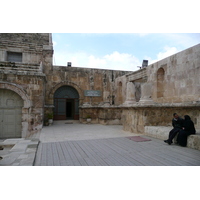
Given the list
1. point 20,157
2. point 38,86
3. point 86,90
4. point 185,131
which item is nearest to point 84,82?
point 86,90

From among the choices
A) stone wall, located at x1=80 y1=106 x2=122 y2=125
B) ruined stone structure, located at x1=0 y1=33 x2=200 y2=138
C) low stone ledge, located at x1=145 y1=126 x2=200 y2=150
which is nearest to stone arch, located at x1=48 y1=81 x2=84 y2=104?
ruined stone structure, located at x1=0 y1=33 x2=200 y2=138

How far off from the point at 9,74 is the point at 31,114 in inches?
94.4

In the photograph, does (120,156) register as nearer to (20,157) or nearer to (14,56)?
(20,157)

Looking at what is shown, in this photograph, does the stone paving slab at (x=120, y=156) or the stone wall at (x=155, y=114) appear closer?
the stone paving slab at (x=120, y=156)

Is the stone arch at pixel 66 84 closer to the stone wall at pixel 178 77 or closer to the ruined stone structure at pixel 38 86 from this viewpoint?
the ruined stone structure at pixel 38 86

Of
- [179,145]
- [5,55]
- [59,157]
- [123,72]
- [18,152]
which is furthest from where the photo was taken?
[123,72]

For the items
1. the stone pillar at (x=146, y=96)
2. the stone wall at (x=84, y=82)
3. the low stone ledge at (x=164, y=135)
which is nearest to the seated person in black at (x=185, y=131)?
the low stone ledge at (x=164, y=135)

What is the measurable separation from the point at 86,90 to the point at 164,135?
363 inches

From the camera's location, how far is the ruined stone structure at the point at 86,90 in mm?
7023

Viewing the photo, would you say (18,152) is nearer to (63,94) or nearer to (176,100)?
(176,100)

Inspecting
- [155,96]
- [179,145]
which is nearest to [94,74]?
[155,96]

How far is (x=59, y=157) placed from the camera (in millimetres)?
4047

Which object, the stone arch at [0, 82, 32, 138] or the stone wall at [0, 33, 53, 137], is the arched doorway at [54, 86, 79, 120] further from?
the stone arch at [0, 82, 32, 138]

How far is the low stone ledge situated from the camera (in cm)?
455
